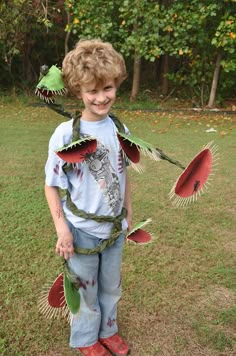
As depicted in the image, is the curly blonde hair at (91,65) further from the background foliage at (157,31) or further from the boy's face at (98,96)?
the background foliage at (157,31)

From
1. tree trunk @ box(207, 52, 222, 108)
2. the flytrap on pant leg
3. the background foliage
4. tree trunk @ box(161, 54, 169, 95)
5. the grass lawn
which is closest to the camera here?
the flytrap on pant leg

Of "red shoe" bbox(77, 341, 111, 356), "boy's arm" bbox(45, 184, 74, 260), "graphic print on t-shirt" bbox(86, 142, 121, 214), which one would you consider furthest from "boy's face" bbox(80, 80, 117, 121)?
"red shoe" bbox(77, 341, 111, 356)

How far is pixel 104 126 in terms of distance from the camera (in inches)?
67.1

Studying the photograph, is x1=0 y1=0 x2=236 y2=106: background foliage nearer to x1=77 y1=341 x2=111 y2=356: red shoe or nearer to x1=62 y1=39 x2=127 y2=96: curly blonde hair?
x1=62 y1=39 x2=127 y2=96: curly blonde hair

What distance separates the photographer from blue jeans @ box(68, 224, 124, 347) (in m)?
1.82

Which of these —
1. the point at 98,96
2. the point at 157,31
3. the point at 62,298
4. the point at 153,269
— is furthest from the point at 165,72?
the point at 98,96

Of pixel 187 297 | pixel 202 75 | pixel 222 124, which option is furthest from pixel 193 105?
pixel 187 297

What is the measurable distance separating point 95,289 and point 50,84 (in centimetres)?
99

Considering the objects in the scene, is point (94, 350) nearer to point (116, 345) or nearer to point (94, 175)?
point (116, 345)

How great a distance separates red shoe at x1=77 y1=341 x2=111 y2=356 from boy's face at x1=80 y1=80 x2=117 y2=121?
1.18 metres

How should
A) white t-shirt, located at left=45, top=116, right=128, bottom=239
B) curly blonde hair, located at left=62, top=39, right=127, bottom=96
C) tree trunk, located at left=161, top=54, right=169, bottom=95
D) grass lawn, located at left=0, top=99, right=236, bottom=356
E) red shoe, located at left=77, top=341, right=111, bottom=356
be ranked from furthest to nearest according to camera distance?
tree trunk, located at left=161, top=54, right=169, bottom=95 < grass lawn, located at left=0, top=99, right=236, bottom=356 < red shoe, located at left=77, top=341, right=111, bottom=356 < white t-shirt, located at left=45, top=116, right=128, bottom=239 < curly blonde hair, located at left=62, top=39, right=127, bottom=96

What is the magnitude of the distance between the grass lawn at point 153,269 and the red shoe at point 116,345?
67 mm

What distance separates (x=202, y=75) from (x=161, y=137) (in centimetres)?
322

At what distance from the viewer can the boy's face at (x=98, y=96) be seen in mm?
1597
